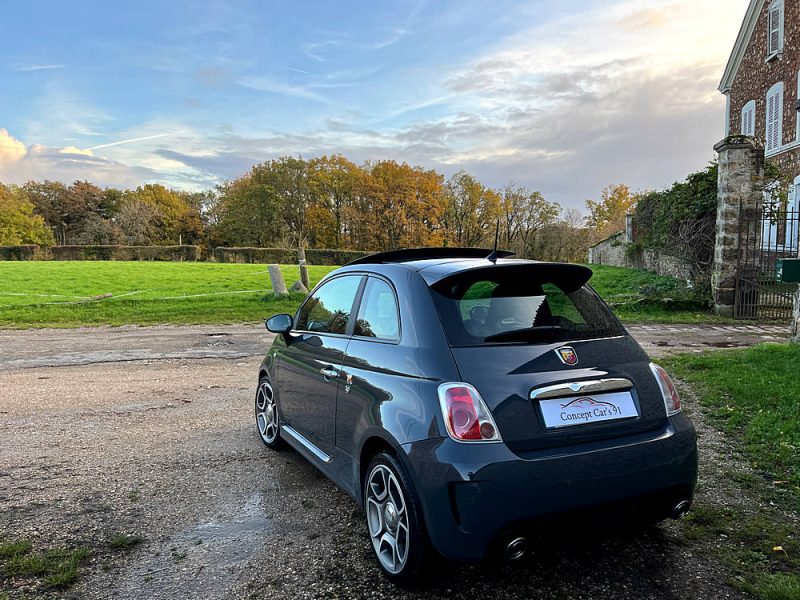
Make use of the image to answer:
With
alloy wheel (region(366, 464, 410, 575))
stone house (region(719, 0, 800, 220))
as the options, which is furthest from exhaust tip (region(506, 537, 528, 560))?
stone house (region(719, 0, 800, 220))

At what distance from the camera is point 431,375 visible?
8.75 ft

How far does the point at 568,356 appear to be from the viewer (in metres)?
2.78

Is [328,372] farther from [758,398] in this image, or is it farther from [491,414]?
[758,398]

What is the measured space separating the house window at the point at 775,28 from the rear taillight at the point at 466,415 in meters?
27.7

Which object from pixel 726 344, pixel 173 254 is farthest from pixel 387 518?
pixel 173 254

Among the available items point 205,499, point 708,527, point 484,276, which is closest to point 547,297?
point 484,276

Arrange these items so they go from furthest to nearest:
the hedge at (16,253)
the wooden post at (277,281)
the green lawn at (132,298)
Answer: the hedge at (16,253), the wooden post at (277,281), the green lawn at (132,298)

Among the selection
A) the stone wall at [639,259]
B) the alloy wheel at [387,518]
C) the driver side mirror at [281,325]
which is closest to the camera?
the alloy wheel at [387,518]

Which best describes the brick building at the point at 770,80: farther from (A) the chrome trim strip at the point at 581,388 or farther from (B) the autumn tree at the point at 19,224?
(B) the autumn tree at the point at 19,224

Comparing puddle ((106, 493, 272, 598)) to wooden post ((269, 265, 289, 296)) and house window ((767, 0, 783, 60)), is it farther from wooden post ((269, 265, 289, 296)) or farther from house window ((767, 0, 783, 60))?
house window ((767, 0, 783, 60))

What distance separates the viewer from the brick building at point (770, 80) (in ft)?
72.2

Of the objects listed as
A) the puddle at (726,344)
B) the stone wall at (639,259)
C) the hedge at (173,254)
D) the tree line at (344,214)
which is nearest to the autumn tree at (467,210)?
the tree line at (344,214)

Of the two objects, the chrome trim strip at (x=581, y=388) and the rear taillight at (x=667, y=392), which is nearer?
the chrome trim strip at (x=581, y=388)

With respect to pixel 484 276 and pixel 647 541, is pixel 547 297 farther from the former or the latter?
pixel 647 541
